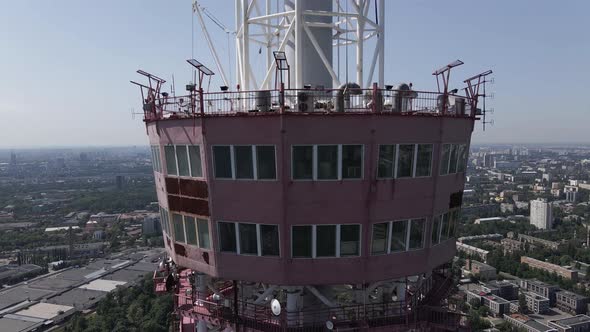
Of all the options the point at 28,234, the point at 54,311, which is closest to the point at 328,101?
the point at 54,311

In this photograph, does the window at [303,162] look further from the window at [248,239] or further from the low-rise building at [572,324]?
the low-rise building at [572,324]

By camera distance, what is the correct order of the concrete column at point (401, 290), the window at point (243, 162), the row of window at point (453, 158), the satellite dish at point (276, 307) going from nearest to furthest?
the window at point (243, 162) < the satellite dish at point (276, 307) < the row of window at point (453, 158) < the concrete column at point (401, 290)

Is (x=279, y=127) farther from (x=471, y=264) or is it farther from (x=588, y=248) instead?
(x=588, y=248)

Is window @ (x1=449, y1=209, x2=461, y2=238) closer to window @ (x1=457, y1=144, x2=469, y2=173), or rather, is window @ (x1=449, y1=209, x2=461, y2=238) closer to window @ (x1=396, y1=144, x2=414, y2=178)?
window @ (x1=457, y1=144, x2=469, y2=173)

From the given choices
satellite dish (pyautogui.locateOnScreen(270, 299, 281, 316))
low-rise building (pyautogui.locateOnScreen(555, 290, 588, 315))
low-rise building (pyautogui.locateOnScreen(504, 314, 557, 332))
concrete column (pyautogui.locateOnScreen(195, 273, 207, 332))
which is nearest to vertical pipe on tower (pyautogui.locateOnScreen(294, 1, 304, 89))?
satellite dish (pyautogui.locateOnScreen(270, 299, 281, 316))

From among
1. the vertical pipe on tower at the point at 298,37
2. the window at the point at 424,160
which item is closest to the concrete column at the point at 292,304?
the window at the point at 424,160

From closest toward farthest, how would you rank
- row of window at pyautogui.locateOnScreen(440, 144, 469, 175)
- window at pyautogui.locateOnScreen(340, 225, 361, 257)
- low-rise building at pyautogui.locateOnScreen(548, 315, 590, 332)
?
window at pyautogui.locateOnScreen(340, 225, 361, 257), row of window at pyautogui.locateOnScreen(440, 144, 469, 175), low-rise building at pyautogui.locateOnScreen(548, 315, 590, 332)

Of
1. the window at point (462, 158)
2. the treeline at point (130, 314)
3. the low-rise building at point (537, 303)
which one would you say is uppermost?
the window at point (462, 158)
